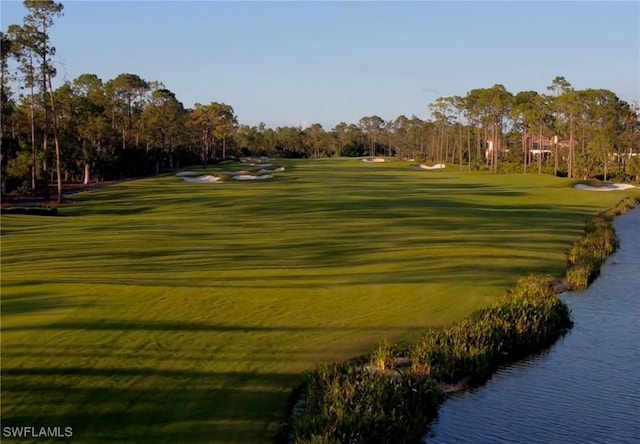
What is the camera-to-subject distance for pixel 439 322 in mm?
17844

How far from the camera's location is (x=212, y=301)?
17.0 m

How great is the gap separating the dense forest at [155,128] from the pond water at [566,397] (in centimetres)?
4036

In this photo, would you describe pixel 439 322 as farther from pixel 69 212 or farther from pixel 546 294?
pixel 69 212

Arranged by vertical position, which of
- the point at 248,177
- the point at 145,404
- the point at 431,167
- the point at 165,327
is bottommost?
the point at 145,404

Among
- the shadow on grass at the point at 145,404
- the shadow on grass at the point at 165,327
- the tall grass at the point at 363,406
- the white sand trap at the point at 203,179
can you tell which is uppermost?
the white sand trap at the point at 203,179

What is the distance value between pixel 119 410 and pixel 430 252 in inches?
749

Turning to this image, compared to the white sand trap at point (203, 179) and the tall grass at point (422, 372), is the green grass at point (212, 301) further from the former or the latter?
the white sand trap at point (203, 179)

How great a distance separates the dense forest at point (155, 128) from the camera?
5728cm

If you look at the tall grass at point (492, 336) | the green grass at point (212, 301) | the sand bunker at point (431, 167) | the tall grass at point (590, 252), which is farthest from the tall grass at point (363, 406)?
the sand bunker at point (431, 167)

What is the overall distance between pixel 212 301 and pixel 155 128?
Answer: 79497 mm

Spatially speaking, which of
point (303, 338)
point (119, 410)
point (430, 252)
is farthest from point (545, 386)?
point (430, 252)

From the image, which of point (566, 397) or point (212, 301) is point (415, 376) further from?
point (212, 301)

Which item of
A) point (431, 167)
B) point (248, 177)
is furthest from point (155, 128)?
point (431, 167)

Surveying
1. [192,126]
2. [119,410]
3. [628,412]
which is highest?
[192,126]
